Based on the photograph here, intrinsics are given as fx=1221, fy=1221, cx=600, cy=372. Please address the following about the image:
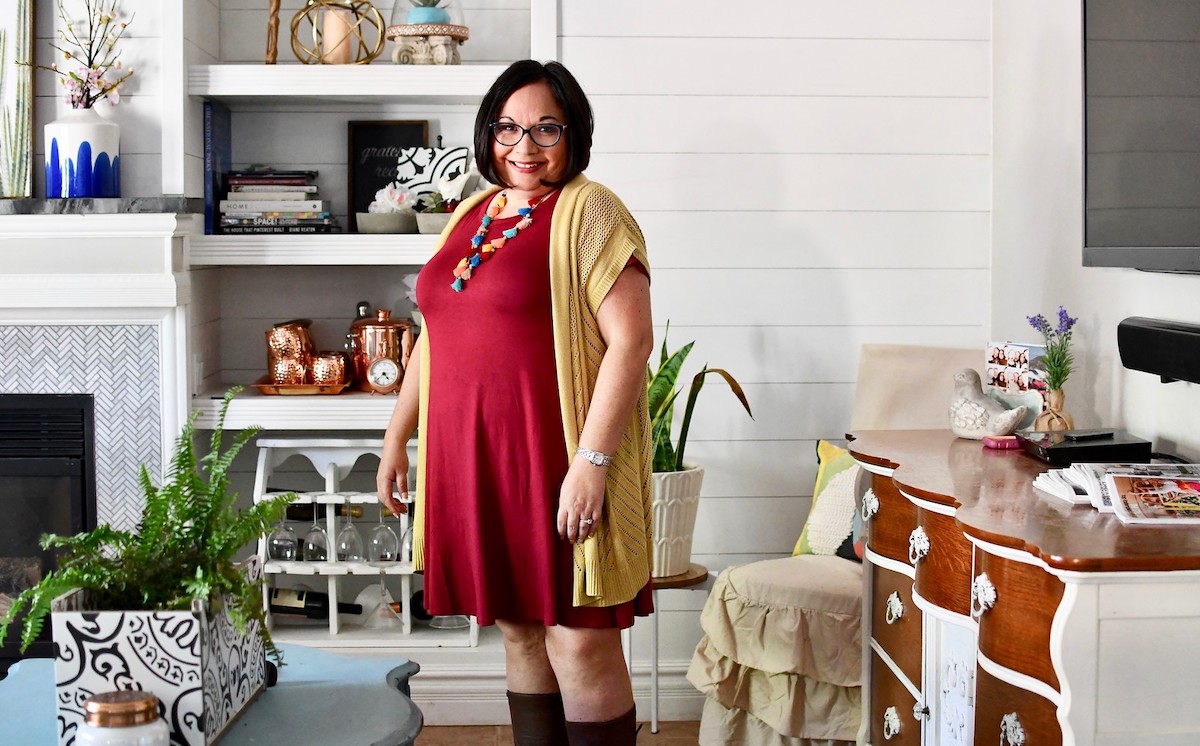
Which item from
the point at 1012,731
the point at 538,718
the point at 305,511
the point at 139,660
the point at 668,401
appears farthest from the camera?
the point at 305,511

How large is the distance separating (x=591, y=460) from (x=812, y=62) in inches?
63.5

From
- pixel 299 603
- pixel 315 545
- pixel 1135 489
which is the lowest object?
pixel 299 603

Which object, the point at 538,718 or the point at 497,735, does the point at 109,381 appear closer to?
the point at 497,735

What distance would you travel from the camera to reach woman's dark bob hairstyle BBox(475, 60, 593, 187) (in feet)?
6.65

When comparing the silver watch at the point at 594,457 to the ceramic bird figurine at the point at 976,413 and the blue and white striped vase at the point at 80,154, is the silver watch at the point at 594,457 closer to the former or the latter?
the ceramic bird figurine at the point at 976,413

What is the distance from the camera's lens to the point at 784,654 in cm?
264

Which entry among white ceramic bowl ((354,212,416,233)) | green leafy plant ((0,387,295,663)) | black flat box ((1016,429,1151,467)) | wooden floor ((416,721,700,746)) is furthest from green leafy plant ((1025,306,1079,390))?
white ceramic bowl ((354,212,416,233))

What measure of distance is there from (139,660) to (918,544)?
117 centimetres

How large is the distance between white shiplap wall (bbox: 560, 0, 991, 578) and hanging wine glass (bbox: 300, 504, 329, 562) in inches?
39.8

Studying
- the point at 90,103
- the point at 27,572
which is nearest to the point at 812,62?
the point at 90,103

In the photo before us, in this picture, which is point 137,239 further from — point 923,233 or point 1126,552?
point 1126,552

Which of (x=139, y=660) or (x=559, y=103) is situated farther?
(x=559, y=103)

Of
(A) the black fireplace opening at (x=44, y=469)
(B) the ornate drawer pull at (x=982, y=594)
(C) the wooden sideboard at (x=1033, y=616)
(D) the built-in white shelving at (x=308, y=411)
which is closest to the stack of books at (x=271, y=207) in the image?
(D) the built-in white shelving at (x=308, y=411)

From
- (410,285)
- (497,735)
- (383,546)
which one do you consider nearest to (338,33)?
(410,285)
